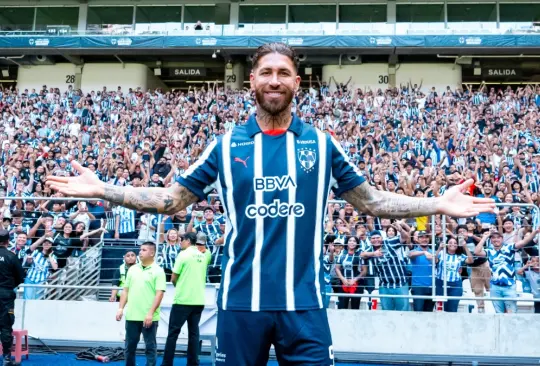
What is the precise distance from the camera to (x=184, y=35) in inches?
1266

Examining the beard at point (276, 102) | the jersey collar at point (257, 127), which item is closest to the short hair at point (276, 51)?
the beard at point (276, 102)

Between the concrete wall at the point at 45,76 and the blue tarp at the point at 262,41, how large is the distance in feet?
7.22

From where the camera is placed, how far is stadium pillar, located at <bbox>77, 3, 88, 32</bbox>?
34.6 meters

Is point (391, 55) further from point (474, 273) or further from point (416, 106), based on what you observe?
point (474, 273)

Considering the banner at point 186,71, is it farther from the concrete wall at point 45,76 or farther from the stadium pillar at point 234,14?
the concrete wall at point 45,76

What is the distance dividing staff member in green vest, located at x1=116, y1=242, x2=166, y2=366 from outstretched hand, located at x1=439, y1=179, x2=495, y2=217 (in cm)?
623

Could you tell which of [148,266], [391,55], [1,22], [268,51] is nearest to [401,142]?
[148,266]

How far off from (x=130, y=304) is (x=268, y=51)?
6410mm

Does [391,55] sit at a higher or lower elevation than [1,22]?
lower

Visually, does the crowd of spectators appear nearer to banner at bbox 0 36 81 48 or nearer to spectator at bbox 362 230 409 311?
spectator at bbox 362 230 409 311

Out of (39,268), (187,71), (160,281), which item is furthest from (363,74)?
(160,281)

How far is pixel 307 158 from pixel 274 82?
16.1 inches

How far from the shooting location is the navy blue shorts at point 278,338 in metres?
2.74

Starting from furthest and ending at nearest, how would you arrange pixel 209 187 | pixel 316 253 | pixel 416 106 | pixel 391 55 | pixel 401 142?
1. pixel 391 55
2. pixel 416 106
3. pixel 401 142
4. pixel 209 187
5. pixel 316 253
